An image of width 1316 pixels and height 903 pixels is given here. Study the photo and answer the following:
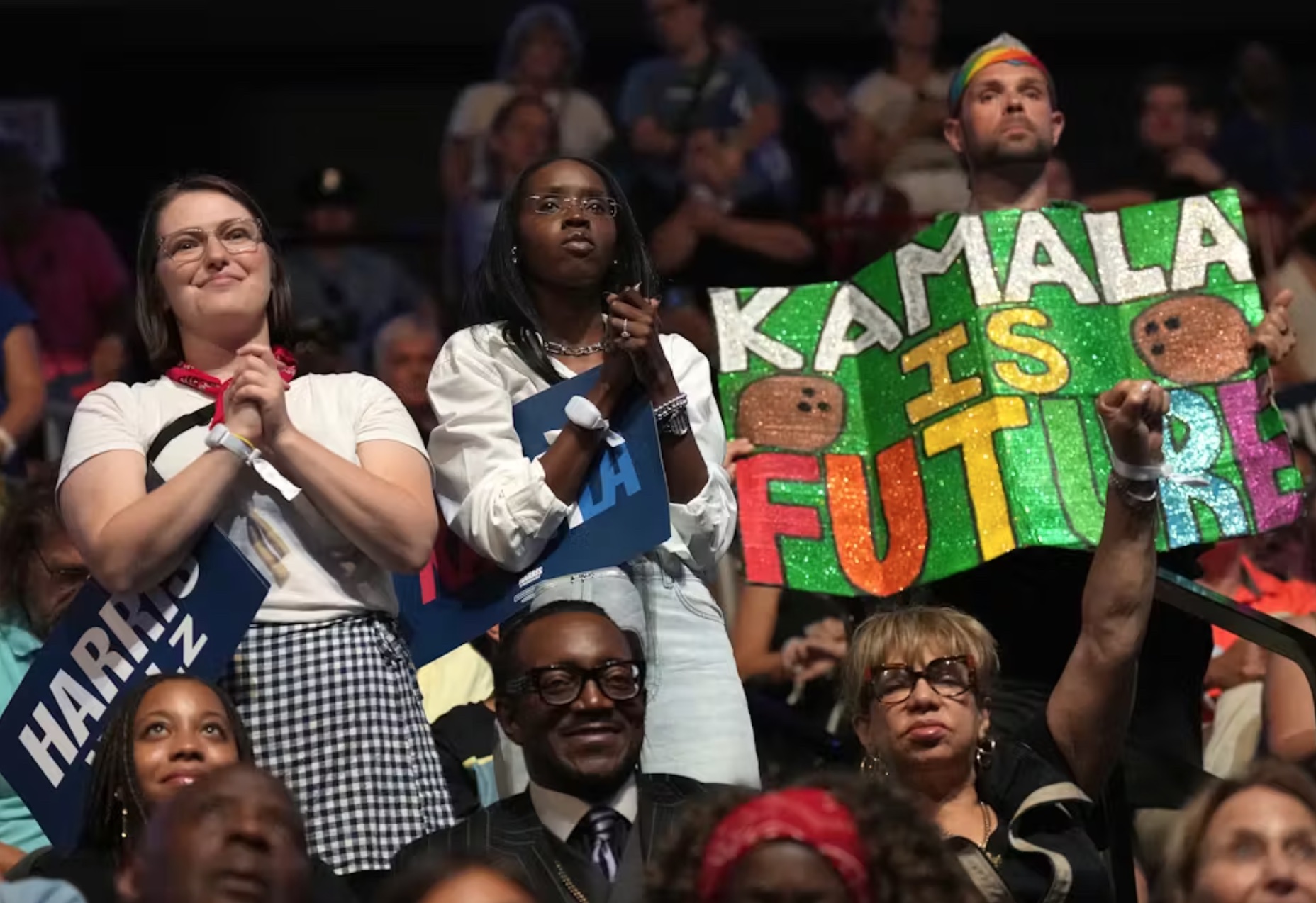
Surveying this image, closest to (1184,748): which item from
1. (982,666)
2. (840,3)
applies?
(982,666)

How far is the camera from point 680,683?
5199 millimetres

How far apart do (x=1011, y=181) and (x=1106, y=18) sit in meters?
6.59

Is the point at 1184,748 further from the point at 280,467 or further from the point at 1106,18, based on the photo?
the point at 1106,18

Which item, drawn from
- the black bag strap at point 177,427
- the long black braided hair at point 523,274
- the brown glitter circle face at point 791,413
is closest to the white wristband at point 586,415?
the long black braided hair at point 523,274

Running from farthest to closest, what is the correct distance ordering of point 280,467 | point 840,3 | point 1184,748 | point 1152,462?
point 840,3
point 1184,748
point 1152,462
point 280,467

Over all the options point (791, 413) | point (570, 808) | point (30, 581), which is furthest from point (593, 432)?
point (30, 581)

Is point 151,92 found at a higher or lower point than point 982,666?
higher

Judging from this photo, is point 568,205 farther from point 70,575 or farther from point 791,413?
point 70,575

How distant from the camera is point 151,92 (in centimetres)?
1231

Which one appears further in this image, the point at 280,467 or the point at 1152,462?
the point at 1152,462

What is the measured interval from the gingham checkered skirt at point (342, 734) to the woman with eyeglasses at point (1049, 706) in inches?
36.0

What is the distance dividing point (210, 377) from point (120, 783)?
2.77ft

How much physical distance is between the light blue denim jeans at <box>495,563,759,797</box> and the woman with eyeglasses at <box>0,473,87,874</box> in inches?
50.4

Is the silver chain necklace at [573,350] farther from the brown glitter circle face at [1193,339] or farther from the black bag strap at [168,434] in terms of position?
the brown glitter circle face at [1193,339]
